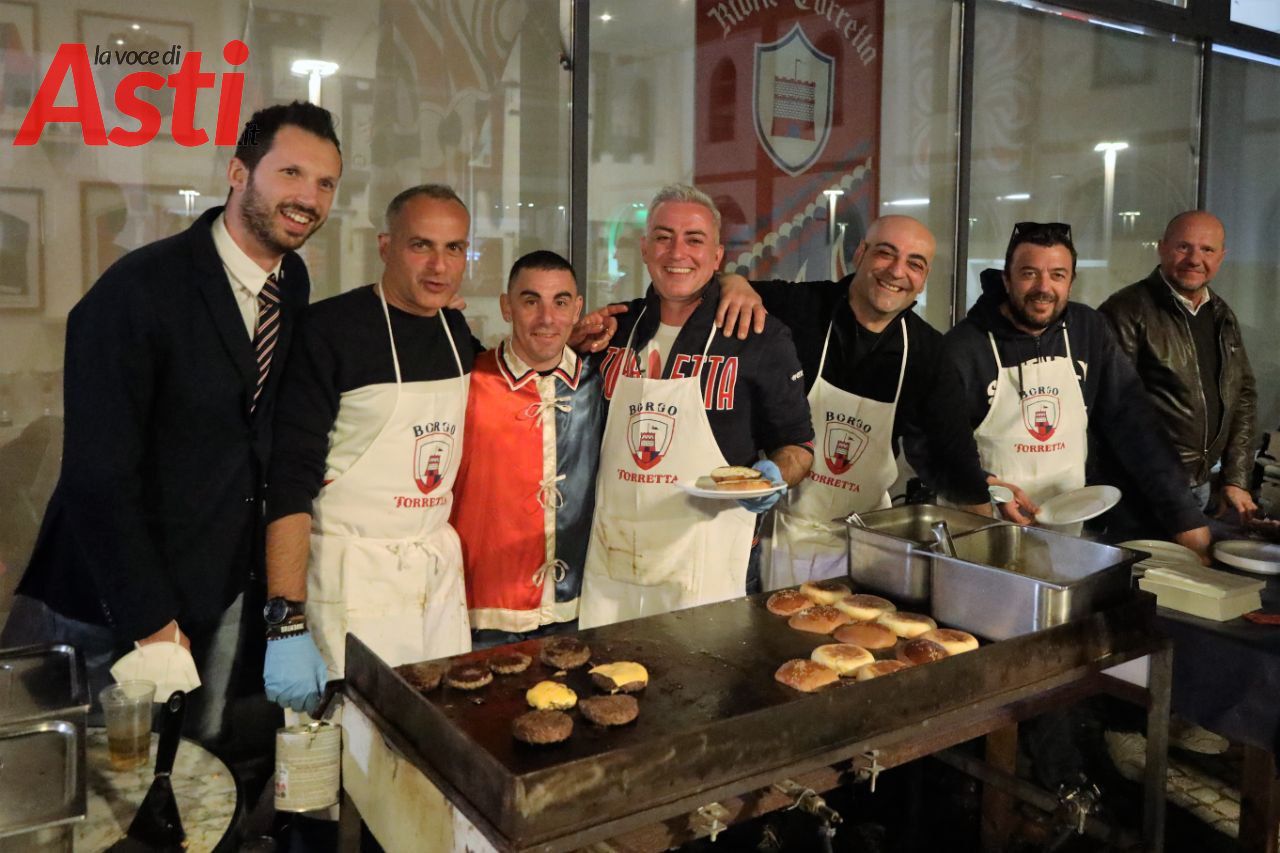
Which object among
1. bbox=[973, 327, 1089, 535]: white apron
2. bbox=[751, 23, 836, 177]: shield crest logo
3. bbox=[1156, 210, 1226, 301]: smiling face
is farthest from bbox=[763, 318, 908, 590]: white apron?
bbox=[1156, 210, 1226, 301]: smiling face

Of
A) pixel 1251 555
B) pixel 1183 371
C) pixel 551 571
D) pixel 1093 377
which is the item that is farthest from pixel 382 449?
pixel 1183 371

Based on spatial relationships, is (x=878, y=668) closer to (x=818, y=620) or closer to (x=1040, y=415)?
(x=818, y=620)

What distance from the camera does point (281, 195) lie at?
8.26ft

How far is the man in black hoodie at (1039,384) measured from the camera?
3570 mm

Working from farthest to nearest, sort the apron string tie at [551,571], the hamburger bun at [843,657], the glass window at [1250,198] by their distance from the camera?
1. the glass window at [1250,198]
2. the apron string tie at [551,571]
3. the hamburger bun at [843,657]

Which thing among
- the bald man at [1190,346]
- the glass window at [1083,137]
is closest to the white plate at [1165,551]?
the bald man at [1190,346]

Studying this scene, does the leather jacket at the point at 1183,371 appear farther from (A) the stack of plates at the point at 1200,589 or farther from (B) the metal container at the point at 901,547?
(B) the metal container at the point at 901,547

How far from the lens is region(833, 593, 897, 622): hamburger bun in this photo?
233 centimetres

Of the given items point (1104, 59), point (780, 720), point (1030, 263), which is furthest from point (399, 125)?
point (1104, 59)

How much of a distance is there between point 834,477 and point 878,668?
1.39 metres

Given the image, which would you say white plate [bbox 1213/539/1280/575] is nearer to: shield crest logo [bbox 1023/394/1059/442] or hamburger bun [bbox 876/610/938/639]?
shield crest logo [bbox 1023/394/1059/442]

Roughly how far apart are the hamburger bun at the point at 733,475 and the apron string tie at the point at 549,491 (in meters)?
0.49

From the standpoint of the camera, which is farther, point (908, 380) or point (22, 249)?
point (908, 380)

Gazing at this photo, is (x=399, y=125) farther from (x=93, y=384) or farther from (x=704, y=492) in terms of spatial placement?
(x=704, y=492)
